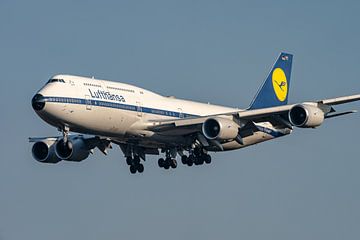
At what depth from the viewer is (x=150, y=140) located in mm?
84312

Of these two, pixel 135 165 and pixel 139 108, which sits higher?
pixel 139 108

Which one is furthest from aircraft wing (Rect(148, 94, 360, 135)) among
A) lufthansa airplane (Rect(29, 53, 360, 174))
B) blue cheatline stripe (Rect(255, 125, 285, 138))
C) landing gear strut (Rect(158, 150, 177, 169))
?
blue cheatline stripe (Rect(255, 125, 285, 138))

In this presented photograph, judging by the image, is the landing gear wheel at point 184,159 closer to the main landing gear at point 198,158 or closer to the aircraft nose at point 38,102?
the main landing gear at point 198,158

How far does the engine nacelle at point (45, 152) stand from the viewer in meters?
89.5

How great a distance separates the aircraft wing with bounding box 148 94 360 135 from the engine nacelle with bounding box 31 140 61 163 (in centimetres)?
1026

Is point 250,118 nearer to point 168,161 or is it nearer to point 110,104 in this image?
point 168,161

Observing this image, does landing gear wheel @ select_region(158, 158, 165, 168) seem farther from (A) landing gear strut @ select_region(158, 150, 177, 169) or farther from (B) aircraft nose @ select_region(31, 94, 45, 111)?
(B) aircraft nose @ select_region(31, 94, 45, 111)

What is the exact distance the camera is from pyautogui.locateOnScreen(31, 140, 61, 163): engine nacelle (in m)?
89.5

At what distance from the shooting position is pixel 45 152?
8988 centimetres

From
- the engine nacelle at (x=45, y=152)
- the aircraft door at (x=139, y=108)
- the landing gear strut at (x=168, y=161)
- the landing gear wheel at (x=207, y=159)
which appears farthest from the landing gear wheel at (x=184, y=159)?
the engine nacelle at (x=45, y=152)

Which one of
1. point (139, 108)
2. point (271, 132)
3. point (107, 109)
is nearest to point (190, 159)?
point (139, 108)

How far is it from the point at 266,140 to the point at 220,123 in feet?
35.0

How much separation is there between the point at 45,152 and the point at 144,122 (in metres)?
10.7

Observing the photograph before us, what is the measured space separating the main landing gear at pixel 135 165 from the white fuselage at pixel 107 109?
11.5 feet
